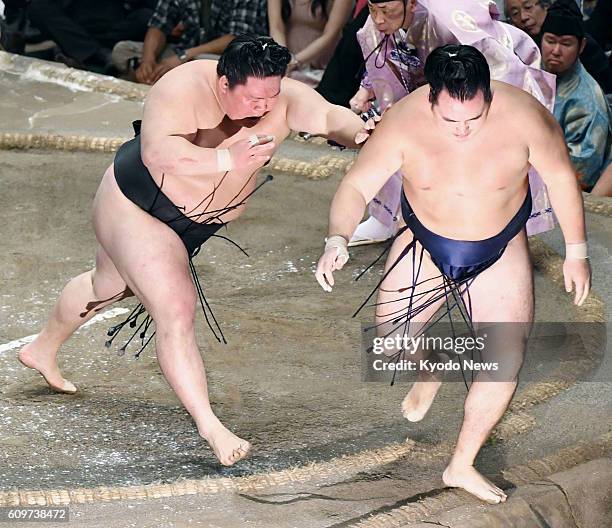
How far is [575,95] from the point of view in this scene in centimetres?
420

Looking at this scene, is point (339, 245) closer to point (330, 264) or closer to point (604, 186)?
point (330, 264)

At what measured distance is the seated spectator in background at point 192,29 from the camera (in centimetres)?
541

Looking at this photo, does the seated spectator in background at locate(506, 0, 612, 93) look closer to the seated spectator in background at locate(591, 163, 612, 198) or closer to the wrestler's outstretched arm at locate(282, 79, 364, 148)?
the seated spectator in background at locate(591, 163, 612, 198)

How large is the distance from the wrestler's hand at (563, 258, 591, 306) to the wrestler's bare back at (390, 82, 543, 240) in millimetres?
159

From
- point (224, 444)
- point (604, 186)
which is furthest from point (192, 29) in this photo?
point (224, 444)

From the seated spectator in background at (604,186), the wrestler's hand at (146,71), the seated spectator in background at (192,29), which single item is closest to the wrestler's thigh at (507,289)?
the seated spectator in background at (604,186)

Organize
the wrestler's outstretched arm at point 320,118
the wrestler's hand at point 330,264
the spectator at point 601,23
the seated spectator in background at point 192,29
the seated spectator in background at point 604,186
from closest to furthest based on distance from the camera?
1. the wrestler's hand at point 330,264
2. the wrestler's outstretched arm at point 320,118
3. the seated spectator in background at point 604,186
4. the spectator at point 601,23
5. the seated spectator in background at point 192,29

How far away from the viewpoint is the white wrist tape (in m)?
2.26

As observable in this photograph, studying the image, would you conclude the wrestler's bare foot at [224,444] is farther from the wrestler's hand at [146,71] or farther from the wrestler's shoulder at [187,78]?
the wrestler's hand at [146,71]

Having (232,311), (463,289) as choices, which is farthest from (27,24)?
(463,289)

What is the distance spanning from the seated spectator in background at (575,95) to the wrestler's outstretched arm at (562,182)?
6.18 feet

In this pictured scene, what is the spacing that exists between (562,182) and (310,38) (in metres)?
3.10

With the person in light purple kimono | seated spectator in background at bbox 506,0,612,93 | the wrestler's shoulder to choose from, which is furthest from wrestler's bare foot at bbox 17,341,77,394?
seated spectator in background at bbox 506,0,612,93

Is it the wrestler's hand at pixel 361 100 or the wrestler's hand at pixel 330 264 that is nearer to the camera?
the wrestler's hand at pixel 330 264
